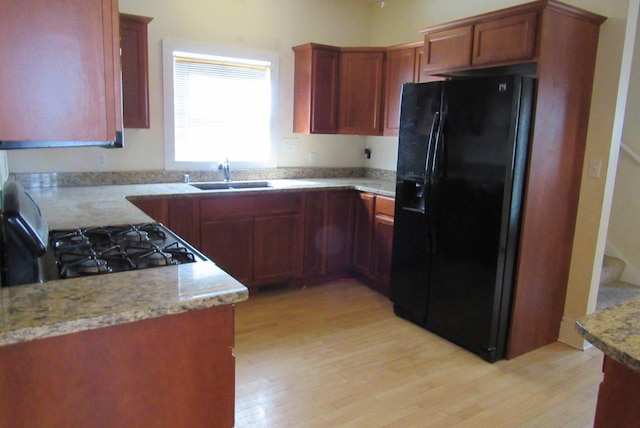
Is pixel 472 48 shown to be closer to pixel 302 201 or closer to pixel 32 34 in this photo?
pixel 302 201

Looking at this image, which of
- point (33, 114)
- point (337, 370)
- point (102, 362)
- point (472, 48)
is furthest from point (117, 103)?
point (472, 48)

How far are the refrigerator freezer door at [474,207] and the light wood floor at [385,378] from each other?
0.82 ft

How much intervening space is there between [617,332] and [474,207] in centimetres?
168

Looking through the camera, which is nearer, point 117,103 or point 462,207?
point 117,103

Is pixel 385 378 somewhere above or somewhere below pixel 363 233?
below

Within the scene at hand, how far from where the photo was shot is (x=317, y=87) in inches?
160

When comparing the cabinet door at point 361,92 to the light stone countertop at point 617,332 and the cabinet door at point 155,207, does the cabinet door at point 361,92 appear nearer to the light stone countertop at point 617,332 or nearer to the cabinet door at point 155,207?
the cabinet door at point 155,207

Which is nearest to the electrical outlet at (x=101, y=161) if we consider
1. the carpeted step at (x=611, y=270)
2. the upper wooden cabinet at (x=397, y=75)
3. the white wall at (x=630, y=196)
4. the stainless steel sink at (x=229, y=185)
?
the stainless steel sink at (x=229, y=185)

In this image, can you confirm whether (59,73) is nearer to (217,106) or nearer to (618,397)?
(618,397)

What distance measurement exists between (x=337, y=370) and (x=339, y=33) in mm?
3224

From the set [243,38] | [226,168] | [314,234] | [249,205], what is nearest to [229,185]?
[226,168]

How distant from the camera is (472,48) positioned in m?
2.86

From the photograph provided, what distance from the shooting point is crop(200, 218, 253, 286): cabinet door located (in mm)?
3418

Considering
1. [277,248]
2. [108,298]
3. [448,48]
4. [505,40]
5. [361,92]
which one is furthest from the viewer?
[361,92]
